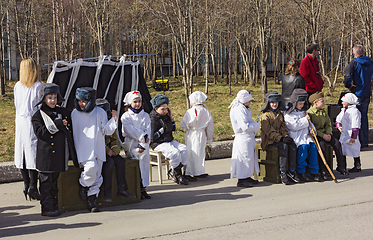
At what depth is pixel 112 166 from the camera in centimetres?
608

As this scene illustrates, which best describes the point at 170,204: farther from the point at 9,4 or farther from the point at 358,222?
the point at 9,4

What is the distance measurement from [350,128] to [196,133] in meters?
3.13

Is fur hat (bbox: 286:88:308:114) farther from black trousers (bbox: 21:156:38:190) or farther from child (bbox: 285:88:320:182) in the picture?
black trousers (bbox: 21:156:38:190)

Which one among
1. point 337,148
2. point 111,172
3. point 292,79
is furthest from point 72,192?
point 292,79

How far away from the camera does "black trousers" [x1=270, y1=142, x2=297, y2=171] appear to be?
739cm

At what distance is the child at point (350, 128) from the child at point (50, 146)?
5493mm

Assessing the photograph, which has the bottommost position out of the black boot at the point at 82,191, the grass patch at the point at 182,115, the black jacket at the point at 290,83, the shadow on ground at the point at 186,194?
the shadow on ground at the point at 186,194

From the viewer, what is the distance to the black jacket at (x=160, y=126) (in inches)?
297

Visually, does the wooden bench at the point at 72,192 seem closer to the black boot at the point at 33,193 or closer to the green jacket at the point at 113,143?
the green jacket at the point at 113,143

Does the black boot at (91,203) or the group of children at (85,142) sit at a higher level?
the group of children at (85,142)

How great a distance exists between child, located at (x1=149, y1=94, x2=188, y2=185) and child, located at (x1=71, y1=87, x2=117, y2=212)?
1649 millimetres

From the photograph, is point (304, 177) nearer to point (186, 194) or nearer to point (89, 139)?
point (186, 194)

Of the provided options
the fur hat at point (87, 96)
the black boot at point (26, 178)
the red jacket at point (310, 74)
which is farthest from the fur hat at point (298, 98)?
the black boot at point (26, 178)

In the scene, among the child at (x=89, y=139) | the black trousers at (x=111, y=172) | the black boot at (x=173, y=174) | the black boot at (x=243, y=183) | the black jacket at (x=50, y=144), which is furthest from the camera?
the black boot at (x=173, y=174)
